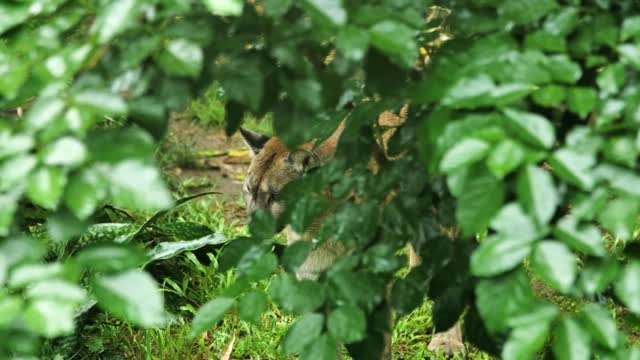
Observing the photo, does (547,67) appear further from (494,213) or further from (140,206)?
(140,206)

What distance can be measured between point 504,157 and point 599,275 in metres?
0.35

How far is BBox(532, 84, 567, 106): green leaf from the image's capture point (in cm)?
158

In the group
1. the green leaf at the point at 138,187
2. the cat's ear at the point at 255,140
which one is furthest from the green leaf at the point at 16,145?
the cat's ear at the point at 255,140

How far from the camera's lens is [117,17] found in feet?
4.43

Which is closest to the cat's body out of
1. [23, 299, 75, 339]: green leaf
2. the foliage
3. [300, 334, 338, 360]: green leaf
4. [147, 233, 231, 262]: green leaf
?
[147, 233, 231, 262]: green leaf

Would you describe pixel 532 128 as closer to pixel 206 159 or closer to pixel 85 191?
pixel 85 191

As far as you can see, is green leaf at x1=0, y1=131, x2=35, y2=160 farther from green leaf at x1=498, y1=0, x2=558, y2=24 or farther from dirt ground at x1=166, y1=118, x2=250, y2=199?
dirt ground at x1=166, y1=118, x2=250, y2=199

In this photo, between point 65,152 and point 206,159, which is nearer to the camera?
point 65,152

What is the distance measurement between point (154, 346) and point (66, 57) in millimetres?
2367

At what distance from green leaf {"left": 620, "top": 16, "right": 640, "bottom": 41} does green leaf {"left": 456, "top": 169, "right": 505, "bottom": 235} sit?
410 mm

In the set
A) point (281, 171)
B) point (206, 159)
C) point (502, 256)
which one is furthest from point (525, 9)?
point (206, 159)

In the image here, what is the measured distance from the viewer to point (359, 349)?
79.1 inches

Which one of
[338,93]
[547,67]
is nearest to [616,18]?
[547,67]

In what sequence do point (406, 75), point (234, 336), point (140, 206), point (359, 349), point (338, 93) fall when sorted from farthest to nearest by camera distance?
point (234, 336) < point (359, 349) < point (406, 75) < point (338, 93) < point (140, 206)
